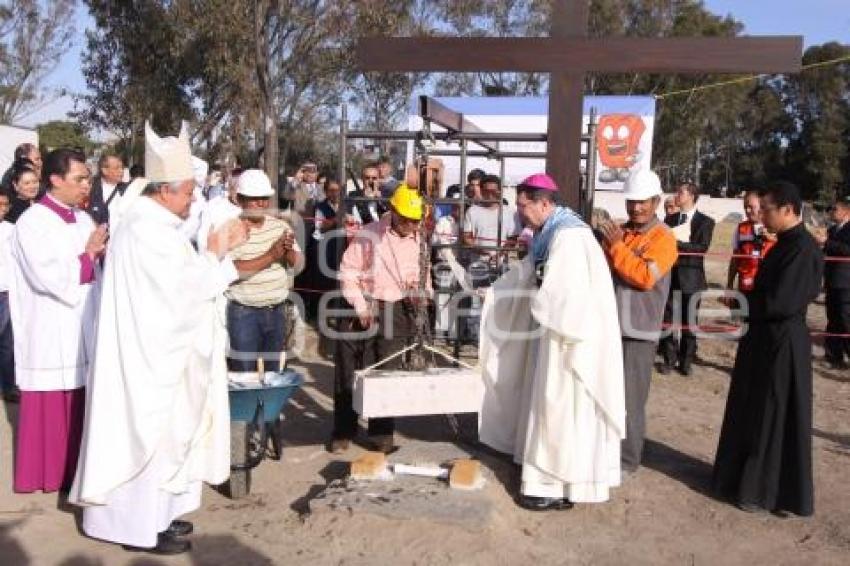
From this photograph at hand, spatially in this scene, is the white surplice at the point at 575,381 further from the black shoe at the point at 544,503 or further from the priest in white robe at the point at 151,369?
the priest in white robe at the point at 151,369

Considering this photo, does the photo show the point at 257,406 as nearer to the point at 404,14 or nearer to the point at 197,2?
the point at 197,2

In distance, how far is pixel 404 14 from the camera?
27.7 m

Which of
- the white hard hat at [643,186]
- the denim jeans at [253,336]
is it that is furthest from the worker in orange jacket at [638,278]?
the denim jeans at [253,336]

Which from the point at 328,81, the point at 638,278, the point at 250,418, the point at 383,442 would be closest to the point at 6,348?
the point at 250,418

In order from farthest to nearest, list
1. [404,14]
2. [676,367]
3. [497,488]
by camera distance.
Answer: [404,14]
[676,367]
[497,488]

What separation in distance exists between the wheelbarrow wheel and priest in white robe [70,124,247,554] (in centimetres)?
56

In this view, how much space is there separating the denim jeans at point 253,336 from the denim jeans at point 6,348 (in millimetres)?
2734

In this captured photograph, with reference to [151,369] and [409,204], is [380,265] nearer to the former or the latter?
[409,204]

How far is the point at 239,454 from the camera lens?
5355 mm

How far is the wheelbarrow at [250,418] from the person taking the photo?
5.24m

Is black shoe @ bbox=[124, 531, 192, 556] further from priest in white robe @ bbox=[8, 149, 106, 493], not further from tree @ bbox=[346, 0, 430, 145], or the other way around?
tree @ bbox=[346, 0, 430, 145]

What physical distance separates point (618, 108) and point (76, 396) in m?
13.8

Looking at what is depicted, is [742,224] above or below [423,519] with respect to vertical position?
above

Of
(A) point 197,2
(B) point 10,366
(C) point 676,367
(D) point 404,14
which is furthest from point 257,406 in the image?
(D) point 404,14
